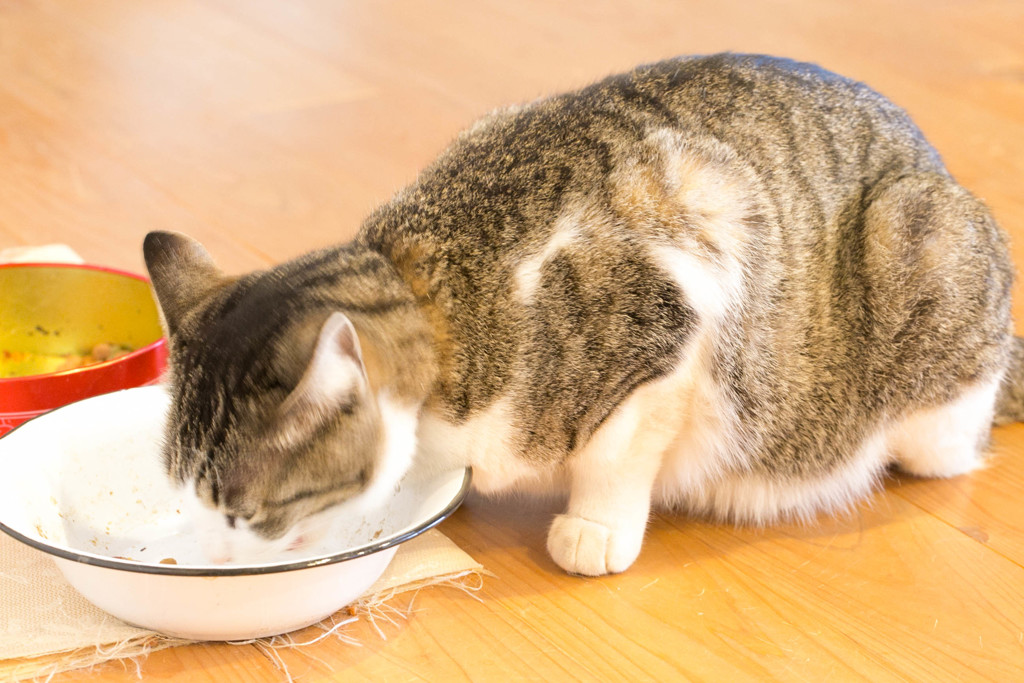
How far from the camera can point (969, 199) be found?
1461 mm

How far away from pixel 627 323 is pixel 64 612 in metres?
0.72

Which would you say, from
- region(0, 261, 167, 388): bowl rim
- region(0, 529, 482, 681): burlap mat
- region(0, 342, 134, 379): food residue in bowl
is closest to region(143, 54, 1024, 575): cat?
region(0, 529, 482, 681): burlap mat

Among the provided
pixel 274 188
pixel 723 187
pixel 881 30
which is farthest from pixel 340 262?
pixel 881 30

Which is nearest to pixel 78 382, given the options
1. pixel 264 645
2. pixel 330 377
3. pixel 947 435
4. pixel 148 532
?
pixel 148 532

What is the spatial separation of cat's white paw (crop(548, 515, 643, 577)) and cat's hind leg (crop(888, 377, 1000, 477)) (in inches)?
16.5

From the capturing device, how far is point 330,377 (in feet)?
3.18

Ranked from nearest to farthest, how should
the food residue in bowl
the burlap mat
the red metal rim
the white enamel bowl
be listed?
the white enamel bowl, the burlap mat, the red metal rim, the food residue in bowl

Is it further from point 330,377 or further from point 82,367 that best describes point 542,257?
point 82,367

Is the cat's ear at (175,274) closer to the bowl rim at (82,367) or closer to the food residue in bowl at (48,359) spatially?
the bowl rim at (82,367)

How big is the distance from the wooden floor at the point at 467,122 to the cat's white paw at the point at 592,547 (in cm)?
3

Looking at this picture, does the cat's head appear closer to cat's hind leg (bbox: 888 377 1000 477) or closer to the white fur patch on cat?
the white fur patch on cat

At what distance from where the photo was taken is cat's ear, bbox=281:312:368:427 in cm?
94

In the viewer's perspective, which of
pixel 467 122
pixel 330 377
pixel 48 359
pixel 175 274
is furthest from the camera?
pixel 467 122

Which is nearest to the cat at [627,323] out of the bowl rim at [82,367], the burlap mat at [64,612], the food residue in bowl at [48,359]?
the burlap mat at [64,612]
